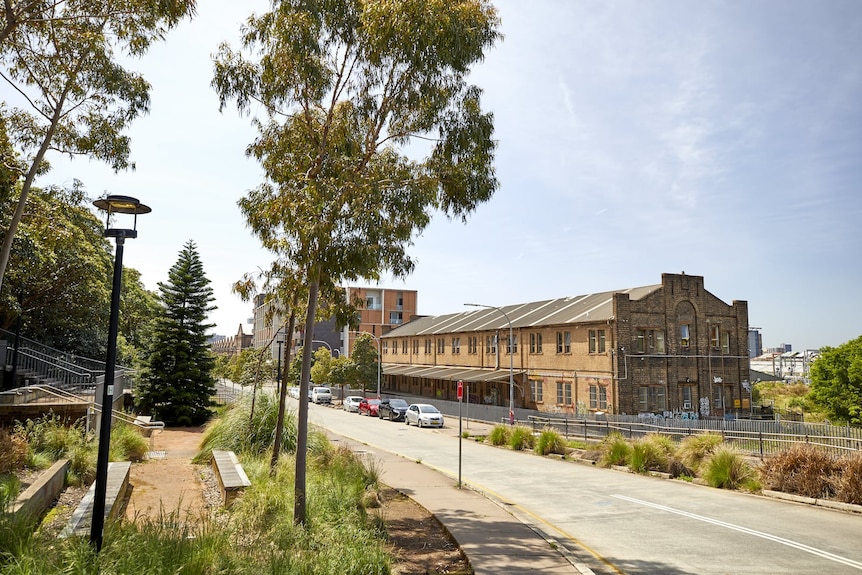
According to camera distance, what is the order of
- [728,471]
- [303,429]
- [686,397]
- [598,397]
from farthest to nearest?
1. [686,397]
2. [598,397]
3. [728,471]
4. [303,429]

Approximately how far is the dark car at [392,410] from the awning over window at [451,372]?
5.33 m

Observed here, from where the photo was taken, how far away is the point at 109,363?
7512mm

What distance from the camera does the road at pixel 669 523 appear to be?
942 centimetres

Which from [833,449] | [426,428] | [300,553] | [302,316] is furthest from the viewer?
[426,428]

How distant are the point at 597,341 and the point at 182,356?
83.1 feet

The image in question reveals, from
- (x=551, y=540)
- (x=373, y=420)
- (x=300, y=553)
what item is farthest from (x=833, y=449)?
(x=373, y=420)

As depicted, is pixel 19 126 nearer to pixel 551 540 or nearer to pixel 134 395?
pixel 551 540

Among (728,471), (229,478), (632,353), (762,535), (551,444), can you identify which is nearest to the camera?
(762,535)

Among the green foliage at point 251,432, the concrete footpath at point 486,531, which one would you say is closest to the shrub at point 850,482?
the concrete footpath at point 486,531

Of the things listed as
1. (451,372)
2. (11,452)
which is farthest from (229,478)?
(451,372)

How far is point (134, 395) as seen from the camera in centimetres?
3241

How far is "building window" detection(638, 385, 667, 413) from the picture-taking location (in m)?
39.0

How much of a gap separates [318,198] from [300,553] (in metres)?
5.21

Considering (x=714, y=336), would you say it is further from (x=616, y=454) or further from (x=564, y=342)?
(x=616, y=454)
